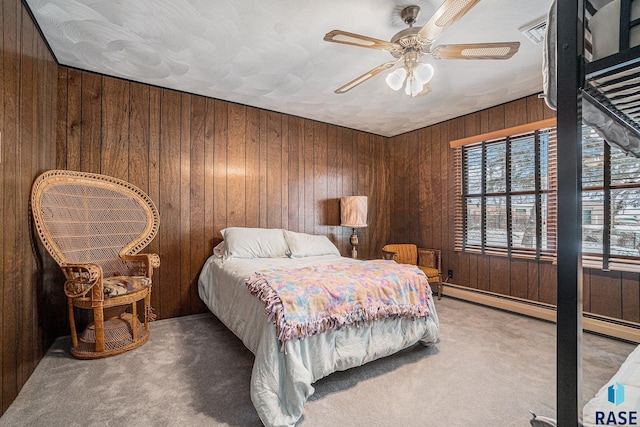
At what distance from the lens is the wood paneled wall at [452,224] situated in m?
2.76

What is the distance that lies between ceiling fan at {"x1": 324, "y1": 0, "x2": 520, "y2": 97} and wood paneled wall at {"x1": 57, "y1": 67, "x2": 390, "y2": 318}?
2075 millimetres

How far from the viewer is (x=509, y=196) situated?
11.4ft

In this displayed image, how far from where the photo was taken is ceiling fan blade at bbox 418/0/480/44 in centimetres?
137

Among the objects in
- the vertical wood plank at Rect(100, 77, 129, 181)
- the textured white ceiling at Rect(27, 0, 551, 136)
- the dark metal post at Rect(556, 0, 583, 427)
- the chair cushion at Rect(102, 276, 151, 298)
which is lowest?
the chair cushion at Rect(102, 276, 151, 298)

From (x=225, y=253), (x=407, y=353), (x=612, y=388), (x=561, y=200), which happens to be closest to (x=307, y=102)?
(x=225, y=253)

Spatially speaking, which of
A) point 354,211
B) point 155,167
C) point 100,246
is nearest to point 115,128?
point 155,167

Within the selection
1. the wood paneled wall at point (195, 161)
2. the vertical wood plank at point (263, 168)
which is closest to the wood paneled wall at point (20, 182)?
the wood paneled wall at point (195, 161)

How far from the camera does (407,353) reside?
7.72ft

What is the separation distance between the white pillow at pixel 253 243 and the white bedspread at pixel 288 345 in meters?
0.28

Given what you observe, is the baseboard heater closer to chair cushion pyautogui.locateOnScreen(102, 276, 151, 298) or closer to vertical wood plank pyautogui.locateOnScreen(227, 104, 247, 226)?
vertical wood plank pyautogui.locateOnScreen(227, 104, 247, 226)

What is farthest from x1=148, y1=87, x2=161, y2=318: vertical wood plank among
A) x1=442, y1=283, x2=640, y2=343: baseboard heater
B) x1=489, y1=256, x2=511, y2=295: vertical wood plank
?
x1=489, y1=256, x2=511, y2=295: vertical wood plank

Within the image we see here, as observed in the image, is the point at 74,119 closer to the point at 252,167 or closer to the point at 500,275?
the point at 252,167

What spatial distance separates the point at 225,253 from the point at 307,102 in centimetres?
202

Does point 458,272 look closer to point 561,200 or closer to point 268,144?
point 268,144
